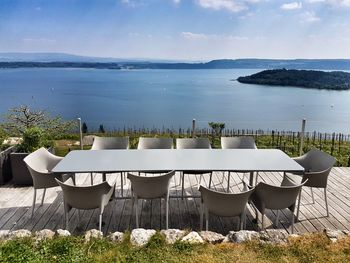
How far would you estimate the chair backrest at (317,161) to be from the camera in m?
3.77

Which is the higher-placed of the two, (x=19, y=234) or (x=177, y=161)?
(x=177, y=161)

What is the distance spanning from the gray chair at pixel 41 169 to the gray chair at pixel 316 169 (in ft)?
8.84

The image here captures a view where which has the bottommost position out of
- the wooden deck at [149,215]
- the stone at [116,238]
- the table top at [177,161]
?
the wooden deck at [149,215]

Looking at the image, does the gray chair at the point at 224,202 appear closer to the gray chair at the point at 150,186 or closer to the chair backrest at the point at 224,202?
the chair backrest at the point at 224,202

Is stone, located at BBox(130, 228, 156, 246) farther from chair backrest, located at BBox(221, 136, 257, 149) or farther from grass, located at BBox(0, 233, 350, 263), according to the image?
chair backrest, located at BBox(221, 136, 257, 149)

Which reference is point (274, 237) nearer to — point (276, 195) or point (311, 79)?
point (276, 195)

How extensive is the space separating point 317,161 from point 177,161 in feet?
5.86

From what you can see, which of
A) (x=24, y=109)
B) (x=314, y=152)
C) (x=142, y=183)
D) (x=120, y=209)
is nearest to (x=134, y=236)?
(x=142, y=183)

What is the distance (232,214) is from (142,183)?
0.94 meters

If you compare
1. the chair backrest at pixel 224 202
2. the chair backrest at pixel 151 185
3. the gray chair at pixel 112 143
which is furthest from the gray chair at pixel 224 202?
the gray chair at pixel 112 143

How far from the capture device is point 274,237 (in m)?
2.82

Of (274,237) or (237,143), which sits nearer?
(274,237)

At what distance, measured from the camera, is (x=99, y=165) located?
3451mm

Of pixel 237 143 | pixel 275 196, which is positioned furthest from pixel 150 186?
pixel 237 143
